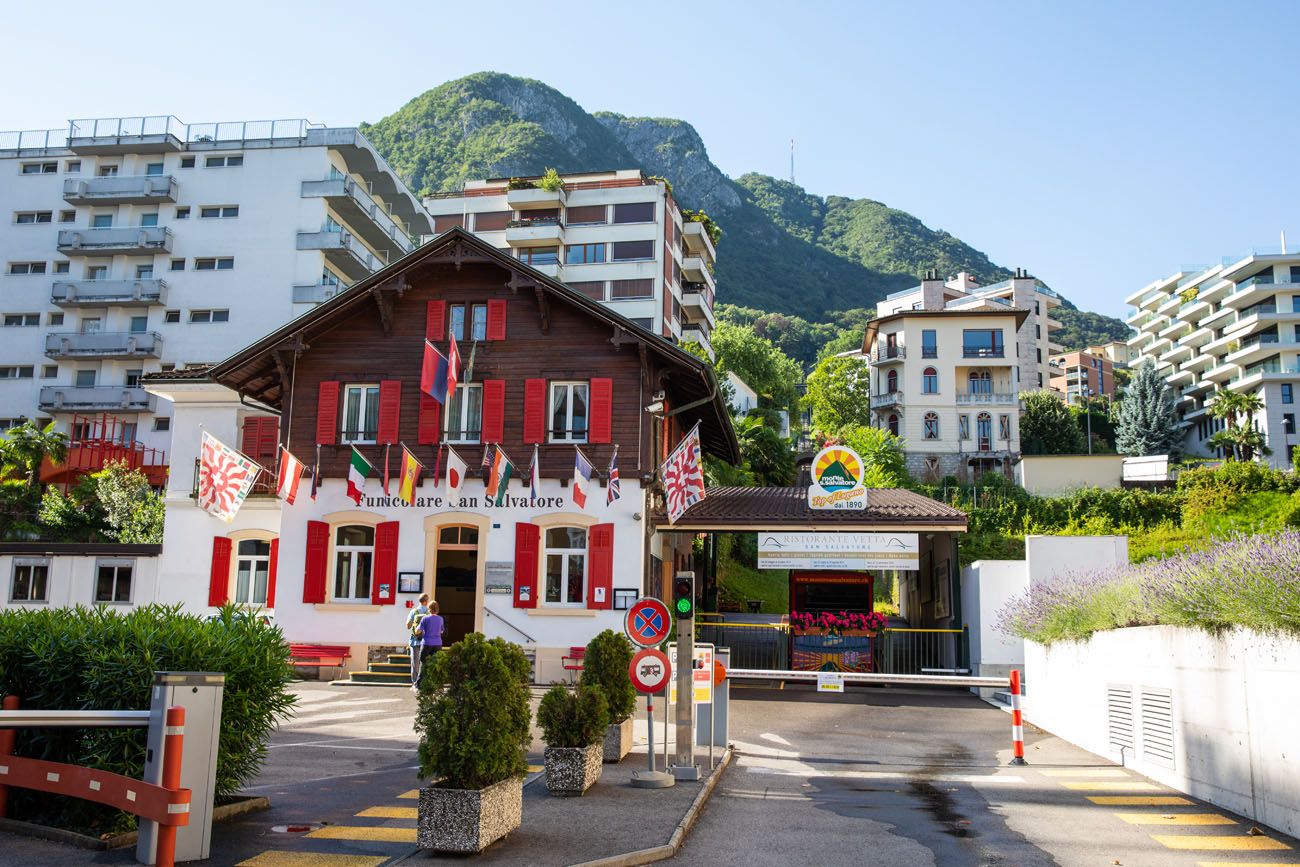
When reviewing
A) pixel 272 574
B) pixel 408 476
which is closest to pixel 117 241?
pixel 272 574

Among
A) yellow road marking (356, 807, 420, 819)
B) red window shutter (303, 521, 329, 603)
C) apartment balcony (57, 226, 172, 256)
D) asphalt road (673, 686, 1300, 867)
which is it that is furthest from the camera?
apartment balcony (57, 226, 172, 256)

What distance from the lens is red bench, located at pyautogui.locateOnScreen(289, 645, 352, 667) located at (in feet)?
78.1

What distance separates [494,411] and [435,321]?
2.69 m

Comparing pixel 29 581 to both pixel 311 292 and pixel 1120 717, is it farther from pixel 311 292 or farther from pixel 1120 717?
pixel 311 292

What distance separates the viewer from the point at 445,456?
2453cm

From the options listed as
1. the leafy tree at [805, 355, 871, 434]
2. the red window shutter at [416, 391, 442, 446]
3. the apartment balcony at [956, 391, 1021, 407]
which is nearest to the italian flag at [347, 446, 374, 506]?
the red window shutter at [416, 391, 442, 446]

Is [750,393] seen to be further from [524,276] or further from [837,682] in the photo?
[837,682]

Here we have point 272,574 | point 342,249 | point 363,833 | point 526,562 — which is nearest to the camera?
point 363,833

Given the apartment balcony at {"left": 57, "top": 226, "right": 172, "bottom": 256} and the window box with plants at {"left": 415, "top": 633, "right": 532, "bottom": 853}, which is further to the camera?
the apartment balcony at {"left": 57, "top": 226, "right": 172, "bottom": 256}

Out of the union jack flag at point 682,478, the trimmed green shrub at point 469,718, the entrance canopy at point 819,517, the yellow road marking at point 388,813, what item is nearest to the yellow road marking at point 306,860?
the trimmed green shrub at point 469,718

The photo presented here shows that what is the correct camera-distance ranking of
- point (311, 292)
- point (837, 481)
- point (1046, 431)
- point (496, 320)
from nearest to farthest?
point (837, 481)
point (496, 320)
point (311, 292)
point (1046, 431)

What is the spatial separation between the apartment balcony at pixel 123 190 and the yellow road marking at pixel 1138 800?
56.4 metres

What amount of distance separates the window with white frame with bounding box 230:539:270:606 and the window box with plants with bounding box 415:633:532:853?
64.4 ft

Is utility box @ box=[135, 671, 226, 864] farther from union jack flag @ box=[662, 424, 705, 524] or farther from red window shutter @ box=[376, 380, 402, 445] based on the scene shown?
red window shutter @ box=[376, 380, 402, 445]
